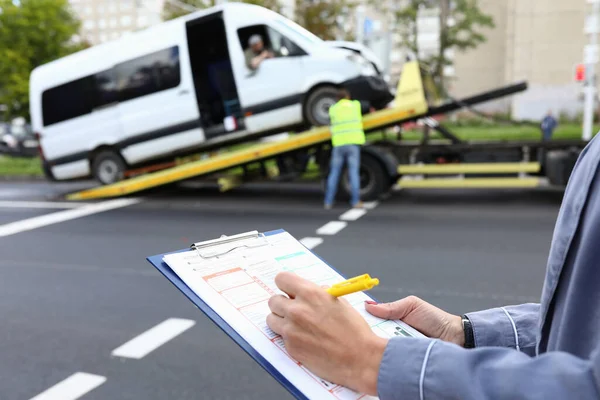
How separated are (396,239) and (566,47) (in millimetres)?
37611

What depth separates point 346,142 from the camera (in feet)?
28.0

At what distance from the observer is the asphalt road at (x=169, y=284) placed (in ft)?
10.7

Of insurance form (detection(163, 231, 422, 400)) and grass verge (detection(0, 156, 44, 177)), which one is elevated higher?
insurance form (detection(163, 231, 422, 400))

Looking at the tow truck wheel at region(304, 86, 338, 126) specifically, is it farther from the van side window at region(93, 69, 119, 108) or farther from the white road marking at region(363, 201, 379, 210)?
the van side window at region(93, 69, 119, 108)

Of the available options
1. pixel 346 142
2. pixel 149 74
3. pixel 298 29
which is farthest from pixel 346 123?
pixel 149 74

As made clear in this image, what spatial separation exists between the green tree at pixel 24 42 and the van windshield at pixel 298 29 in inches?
446

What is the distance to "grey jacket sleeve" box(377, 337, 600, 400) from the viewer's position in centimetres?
84

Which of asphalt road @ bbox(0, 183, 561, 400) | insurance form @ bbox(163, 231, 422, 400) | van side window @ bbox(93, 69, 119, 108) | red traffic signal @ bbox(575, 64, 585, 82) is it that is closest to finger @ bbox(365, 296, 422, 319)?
insurance form @ bbox(163, 231, 422, 400)

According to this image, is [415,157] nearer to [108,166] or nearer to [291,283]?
[108,166]

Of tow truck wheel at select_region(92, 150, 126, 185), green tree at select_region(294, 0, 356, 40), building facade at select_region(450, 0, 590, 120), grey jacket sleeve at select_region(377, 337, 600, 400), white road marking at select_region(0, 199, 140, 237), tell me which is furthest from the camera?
building facade at select_region(450, 0, 590, 120)

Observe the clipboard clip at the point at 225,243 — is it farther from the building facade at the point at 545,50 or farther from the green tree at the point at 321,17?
the building facade at the point at 545,50

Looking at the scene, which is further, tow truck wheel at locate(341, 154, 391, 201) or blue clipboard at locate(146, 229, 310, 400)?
tow truck wheel at locate(341, 154, 391, 201)

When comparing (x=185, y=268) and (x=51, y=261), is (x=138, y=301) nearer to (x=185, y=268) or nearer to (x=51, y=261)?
(x=51, y=261)

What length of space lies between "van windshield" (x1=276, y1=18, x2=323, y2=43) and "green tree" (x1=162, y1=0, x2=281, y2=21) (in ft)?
0.79
